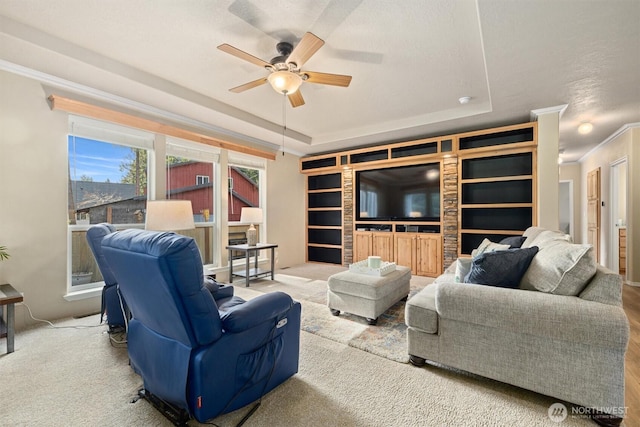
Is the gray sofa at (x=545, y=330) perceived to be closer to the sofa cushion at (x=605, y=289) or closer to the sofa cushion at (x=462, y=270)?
the sofa cushion at (x=605, y=289)

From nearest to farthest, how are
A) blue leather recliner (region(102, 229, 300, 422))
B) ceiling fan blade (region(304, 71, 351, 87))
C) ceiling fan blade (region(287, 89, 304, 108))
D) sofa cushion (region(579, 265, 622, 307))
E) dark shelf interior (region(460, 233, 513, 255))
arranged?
blue leather recliner (region(102, 229, 300, 422)), sofa cushion (region(579, 265, 622, 307)), ceiling fan blade (region(304, 71, 351, 87)), ceiling fan blade (region(287, 89, 304, 108)), dark shelf interior (region(460, 233, 513, 255))

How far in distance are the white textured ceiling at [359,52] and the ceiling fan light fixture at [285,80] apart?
287 mm

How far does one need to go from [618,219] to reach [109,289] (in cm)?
747

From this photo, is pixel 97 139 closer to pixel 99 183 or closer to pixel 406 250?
pixel 99 183

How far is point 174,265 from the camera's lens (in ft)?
4.00

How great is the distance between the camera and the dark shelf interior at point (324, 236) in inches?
242

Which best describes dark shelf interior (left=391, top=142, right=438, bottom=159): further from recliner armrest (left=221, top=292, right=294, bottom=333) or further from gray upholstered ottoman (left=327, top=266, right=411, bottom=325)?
recliner armrest (left=221, top=292, right=294, bottom=333)

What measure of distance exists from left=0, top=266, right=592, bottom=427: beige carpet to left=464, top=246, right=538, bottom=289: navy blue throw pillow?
25.1 inches

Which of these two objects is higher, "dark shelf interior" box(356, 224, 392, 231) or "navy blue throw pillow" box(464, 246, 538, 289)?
"dark shelf interior" box(356, 224, 392, 231)

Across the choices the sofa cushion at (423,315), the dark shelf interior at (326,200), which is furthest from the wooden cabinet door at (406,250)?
the sofa cushion at (423,315)

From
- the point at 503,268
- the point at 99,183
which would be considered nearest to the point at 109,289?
the point at 99,183

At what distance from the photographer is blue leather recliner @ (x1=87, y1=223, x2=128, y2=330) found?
2.38 meters

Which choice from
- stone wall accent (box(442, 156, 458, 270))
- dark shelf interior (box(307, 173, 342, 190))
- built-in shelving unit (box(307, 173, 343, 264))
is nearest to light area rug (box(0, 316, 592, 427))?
stone wall accent (box(442, 156, 458, 270))

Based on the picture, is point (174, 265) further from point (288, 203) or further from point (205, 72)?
point (288, 203)
